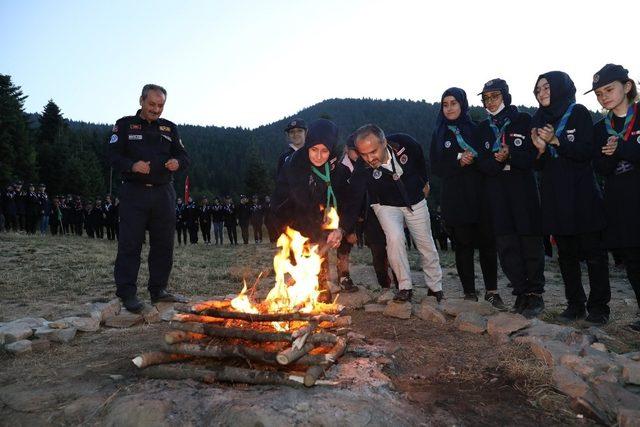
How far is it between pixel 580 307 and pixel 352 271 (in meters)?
6.18

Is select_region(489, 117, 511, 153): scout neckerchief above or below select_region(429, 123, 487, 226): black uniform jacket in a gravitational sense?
above

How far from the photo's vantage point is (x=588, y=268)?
4.38 metres

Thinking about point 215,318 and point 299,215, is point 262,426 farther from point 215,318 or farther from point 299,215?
point 299,215

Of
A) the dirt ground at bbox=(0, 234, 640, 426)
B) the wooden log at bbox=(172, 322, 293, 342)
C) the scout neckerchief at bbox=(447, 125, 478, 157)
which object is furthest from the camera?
the scout neckerchief at bbox=(447, 125, 478, 157)

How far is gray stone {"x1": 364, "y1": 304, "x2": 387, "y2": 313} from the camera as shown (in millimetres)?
4848

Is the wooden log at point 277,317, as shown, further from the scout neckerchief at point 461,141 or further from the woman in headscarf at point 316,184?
the scout neckerchief at point 461,141

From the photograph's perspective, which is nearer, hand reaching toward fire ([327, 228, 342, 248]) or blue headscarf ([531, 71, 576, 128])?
hand reaching toward fire ([327, 228, 342, 248])

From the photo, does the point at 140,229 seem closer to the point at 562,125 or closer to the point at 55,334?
the point at 55,334

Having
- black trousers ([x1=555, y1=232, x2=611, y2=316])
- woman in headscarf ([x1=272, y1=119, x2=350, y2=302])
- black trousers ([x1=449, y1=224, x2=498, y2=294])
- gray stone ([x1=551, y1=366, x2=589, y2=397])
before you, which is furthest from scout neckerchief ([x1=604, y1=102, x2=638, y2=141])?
woman in headscarf ([x1=272, y1=119, x2=350, y2=302])

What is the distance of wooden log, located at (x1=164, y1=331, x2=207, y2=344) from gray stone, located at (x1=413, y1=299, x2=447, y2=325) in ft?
7.17

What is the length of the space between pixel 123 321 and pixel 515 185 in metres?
4.31

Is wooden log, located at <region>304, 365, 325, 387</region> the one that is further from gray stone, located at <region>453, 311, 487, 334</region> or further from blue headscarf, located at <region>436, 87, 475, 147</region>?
blue headscarf, located at <region>436, 87, 475, 147</region>

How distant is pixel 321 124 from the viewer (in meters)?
4.71

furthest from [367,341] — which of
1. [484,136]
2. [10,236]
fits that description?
[10,236]
